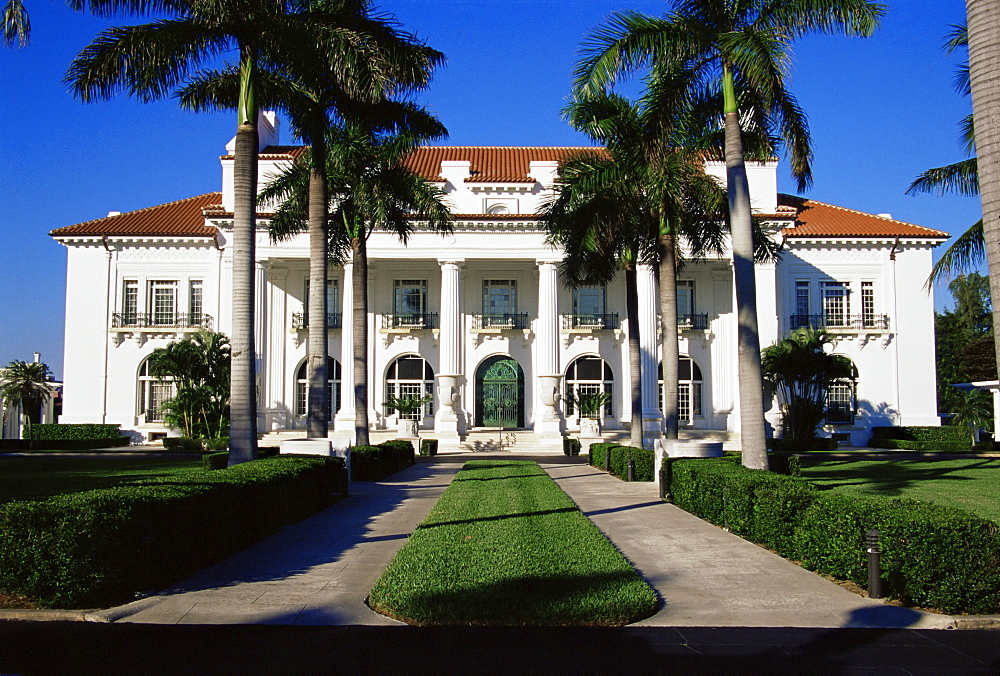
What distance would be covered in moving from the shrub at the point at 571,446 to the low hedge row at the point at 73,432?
20.8m

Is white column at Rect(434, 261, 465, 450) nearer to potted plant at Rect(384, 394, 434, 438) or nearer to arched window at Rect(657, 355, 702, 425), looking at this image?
potted plant at Rect(384, 394, 434, 438)

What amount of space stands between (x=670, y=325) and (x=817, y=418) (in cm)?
1824

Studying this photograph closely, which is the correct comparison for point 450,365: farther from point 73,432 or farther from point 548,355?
point 73,432

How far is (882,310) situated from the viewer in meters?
42.0

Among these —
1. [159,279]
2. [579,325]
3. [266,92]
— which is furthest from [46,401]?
[266,92]

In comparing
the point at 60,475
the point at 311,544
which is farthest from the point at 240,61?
the point at 60,475

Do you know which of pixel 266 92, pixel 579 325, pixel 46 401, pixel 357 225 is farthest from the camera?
pixel 46 401

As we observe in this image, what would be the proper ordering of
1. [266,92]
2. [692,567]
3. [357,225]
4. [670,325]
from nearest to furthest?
[692,567], [266,92], [670,325], [357,225]

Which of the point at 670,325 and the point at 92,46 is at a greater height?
the point at 92,46

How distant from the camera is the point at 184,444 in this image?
115 feet

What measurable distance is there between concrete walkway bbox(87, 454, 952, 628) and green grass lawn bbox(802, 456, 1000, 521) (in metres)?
4.81

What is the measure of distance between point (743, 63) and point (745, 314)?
449 cm

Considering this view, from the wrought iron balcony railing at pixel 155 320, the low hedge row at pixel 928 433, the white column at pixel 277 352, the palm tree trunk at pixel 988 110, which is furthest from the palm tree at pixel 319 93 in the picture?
the low hedge row at pixel 928 433

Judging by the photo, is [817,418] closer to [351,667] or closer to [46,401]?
[351,667]
